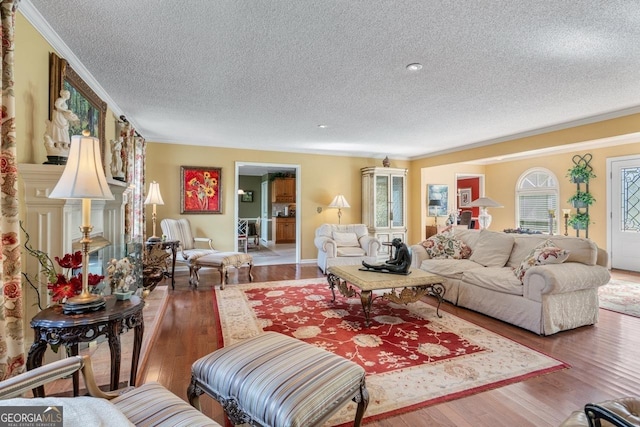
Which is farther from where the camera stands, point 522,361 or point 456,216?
point 456,216

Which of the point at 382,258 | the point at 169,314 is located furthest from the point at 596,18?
the point at 382,258

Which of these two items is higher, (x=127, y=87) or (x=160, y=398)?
(x=127, y=87)

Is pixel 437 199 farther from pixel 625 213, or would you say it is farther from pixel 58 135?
pixel 58 135

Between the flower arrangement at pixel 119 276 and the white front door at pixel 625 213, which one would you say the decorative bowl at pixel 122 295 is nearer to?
the flower arrangement at pixel 119 276

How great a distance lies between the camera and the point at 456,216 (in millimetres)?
8094

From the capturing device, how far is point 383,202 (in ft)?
23.3

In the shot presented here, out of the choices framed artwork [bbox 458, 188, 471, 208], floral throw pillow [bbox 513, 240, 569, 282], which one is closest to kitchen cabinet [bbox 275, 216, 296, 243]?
framed artwork [bbox 458, 188, 471, 208]

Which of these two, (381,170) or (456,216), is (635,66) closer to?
(381,170)

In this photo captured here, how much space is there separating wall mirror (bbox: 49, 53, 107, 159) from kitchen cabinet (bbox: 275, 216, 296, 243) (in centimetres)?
732

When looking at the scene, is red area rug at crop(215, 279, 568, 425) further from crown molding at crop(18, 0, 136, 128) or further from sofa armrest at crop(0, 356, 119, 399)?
crown molding at crop(18, 0, 136, 128)

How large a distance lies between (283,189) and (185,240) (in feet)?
17.6

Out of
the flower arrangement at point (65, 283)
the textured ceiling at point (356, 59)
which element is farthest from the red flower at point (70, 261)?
the textured ceiling at point (356, 59)

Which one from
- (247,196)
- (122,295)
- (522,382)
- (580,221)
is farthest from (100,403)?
(247,196)

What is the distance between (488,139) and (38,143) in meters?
6.09
